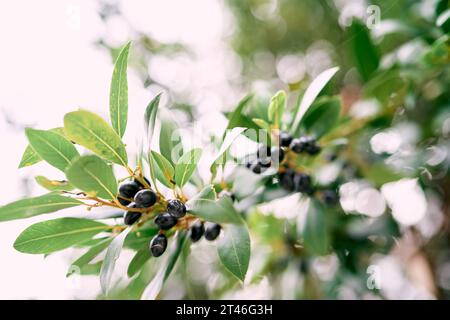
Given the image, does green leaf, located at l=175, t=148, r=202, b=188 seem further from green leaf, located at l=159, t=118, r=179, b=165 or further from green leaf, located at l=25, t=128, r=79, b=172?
green leaf, located at l=25, t=128, r=79, b=172

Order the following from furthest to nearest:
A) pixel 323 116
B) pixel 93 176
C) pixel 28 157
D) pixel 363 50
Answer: pixel 363 50 → pixel 323 116 → pixel 28 157 → pixel 93 176

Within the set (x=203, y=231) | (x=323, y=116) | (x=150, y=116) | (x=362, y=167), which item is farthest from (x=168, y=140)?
(x=362, y=167)

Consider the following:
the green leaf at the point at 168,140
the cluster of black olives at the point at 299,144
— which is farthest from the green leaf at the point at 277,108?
the green leaf at the point at 168,140

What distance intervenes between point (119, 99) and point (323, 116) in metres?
0.57

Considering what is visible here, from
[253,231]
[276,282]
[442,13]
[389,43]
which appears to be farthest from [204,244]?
[442,13]

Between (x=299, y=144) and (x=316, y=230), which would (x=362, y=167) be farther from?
(x=299, y=144)

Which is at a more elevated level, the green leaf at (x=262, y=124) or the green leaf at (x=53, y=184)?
the green leaf at (x=262, y=124)

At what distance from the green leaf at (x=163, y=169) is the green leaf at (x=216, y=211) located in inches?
3.1

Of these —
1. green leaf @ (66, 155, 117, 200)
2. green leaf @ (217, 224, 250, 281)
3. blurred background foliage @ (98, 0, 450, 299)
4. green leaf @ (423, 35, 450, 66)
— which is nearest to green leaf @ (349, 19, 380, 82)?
blurred background foliage @ (98, 0, 450, 299)

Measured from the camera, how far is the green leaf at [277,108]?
90cm

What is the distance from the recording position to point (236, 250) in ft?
A: 2.38

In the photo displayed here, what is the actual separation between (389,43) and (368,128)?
0.80 meters

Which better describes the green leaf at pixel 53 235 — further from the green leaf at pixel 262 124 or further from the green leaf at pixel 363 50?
the green leaf at pixel 363 50

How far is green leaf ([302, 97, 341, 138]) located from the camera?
41.8 inches
